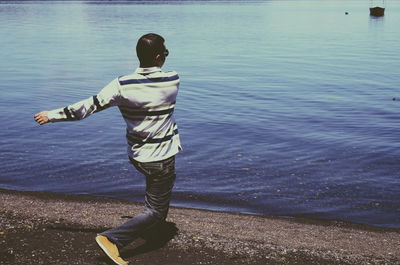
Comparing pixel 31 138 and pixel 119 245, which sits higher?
pixel 119 245

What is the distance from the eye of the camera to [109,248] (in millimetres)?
5199

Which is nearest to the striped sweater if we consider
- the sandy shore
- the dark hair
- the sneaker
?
the dark hair

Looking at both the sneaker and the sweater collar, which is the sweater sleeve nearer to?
the sweater collar

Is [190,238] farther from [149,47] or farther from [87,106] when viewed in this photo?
[149,47]

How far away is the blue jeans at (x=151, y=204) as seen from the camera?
516cm

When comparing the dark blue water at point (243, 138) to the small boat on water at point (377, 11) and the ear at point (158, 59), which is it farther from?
the small boat on water at point (377, 11)

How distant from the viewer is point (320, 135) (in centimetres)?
1412

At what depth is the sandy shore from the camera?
5695 millimetres

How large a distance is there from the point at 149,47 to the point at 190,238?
2.48 m

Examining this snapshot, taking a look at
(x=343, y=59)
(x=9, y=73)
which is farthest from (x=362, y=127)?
(x=343, y=59)

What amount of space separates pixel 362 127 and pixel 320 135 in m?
1.90

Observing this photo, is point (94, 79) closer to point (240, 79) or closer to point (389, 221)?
point (240, 79)

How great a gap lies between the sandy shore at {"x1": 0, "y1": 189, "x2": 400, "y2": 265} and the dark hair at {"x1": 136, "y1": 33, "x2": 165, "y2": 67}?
220cm

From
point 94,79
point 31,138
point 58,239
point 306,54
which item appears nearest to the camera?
point 58,239
